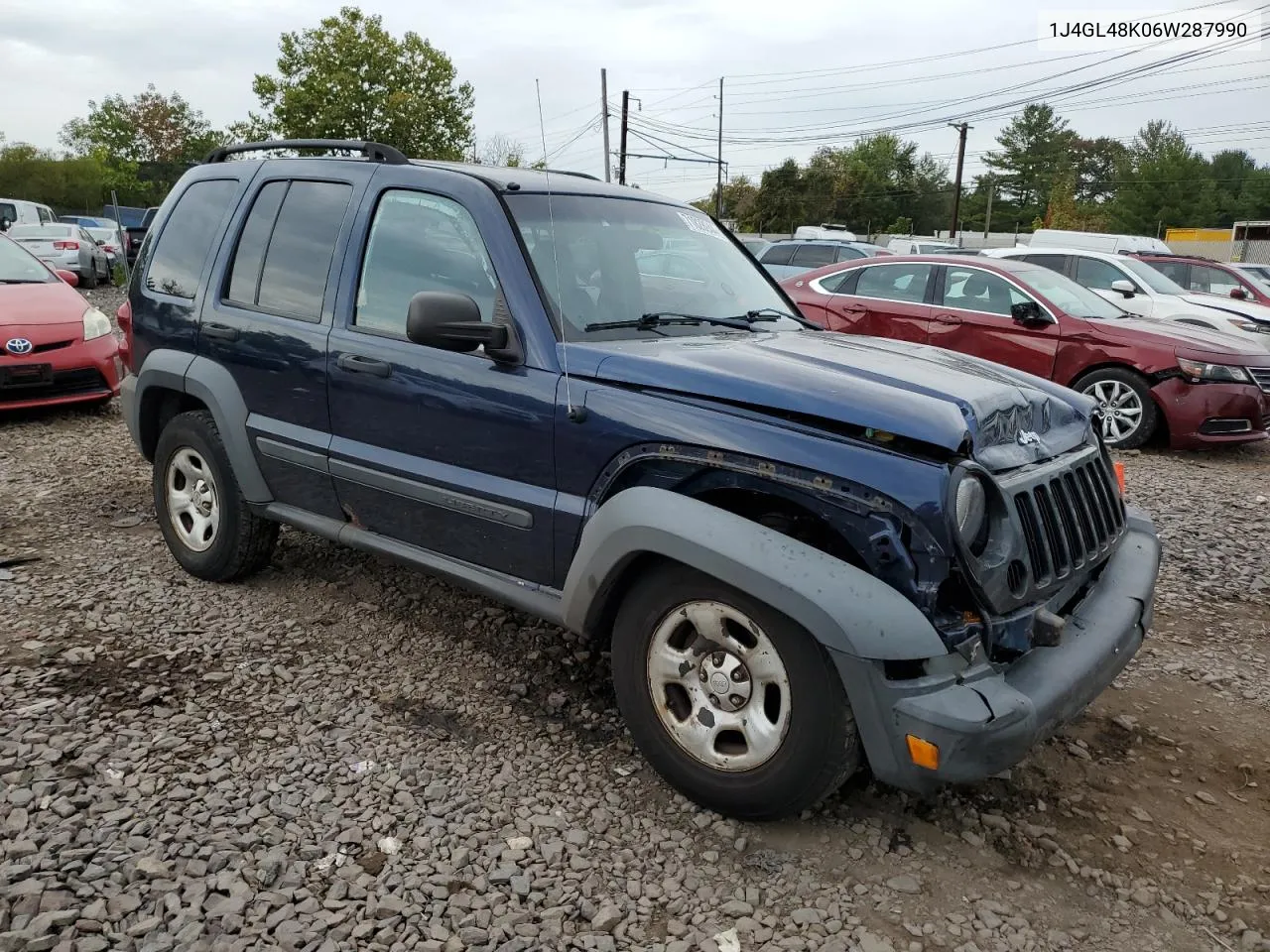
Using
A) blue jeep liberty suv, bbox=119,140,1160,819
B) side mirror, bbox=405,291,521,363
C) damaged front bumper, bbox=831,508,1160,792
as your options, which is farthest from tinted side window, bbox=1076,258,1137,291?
side mirror, bbox=405,291,521,363

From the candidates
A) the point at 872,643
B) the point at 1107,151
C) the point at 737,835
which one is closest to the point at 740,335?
the point at 872,643

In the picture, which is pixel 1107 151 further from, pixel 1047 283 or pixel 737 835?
pixel 737 835

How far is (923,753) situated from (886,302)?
7.23 metres

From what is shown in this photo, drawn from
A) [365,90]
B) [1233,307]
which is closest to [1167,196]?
[365,90]

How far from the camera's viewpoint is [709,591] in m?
2.73

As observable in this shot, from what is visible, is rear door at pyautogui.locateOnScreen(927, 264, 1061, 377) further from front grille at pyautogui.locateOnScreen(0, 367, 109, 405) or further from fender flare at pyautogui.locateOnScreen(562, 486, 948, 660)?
front grille at pyautogui.locateOnScreen(0, 367, 109, 405)

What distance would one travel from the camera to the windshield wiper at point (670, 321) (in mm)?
3369

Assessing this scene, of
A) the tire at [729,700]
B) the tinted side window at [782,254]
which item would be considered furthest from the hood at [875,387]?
the tinted side window at [782,254]

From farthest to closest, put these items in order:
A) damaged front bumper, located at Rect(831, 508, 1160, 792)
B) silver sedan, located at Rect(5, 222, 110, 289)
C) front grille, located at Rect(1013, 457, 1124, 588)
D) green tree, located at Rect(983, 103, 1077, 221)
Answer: green tree, located at Rect(983, 103, 1077, 221) → silver sedan, located at Rect(5, 222, 110, 289) → front grille, located at Rect(1013, 457, 1124, 588) → damaged front bumper, located at Rect(831, 508, 1160, 792)

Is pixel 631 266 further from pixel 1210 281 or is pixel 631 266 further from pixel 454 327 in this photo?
pixel 1210 281

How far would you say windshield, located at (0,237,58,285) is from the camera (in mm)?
8359

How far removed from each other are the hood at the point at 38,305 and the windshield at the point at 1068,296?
8.15 metres

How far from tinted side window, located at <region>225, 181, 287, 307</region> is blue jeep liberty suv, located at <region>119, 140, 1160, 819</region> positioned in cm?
1

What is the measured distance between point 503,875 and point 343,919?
0.43 m
